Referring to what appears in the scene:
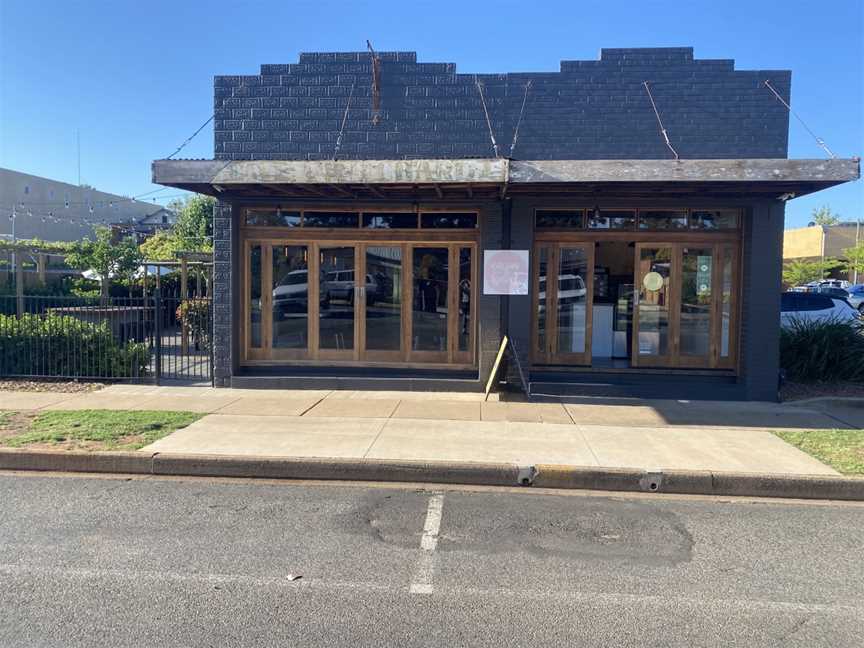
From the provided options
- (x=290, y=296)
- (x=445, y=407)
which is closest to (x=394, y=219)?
(x=290, y=296)

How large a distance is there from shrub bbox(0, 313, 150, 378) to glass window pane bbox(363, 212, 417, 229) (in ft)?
16.2

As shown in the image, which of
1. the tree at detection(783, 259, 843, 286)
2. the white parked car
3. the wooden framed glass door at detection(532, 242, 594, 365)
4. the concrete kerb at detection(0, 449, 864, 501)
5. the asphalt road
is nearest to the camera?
the asphalt road

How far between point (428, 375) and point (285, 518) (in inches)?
223

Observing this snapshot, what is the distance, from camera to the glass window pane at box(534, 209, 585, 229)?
429 inches

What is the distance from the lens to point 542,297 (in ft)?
36.2

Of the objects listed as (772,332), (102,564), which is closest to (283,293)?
(102,564)

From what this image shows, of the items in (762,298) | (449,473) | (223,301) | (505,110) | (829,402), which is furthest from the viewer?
(223,301)

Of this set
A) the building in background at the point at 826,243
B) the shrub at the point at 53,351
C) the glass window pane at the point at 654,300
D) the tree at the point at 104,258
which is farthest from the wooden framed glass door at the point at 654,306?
the building in background at the point at 826,243

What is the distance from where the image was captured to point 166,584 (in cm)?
432

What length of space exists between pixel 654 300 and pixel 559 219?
6.75ft

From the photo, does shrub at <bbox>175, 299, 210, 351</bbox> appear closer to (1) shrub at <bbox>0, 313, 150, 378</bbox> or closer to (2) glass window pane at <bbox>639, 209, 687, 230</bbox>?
Result: (1) shrub at <bbox>0, 313, 150, 378</bbox>

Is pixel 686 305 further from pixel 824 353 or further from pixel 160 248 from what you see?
pixel 160 248

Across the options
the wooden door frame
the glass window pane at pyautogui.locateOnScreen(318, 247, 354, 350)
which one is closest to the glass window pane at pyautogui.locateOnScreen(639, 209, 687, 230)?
the wooden door frame

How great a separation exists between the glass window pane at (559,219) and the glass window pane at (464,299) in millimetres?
1271
